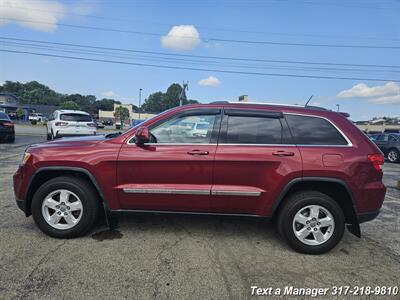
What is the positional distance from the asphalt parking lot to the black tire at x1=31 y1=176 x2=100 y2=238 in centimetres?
11

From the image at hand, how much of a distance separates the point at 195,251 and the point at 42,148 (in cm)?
226

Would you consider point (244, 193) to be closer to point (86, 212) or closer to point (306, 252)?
point (306, 252)

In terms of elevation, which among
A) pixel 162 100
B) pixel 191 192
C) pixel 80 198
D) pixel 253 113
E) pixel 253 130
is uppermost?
pixel 162 100

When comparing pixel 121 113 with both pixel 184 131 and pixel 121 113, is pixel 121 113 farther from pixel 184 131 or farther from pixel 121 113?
pixel 184 131

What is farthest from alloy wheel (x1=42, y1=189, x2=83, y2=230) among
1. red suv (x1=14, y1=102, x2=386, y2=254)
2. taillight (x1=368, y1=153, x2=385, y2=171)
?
taillight (x1=368, y1=153, x2=385, y2=171)

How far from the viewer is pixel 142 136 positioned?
11.1ft

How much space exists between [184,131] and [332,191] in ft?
6.47

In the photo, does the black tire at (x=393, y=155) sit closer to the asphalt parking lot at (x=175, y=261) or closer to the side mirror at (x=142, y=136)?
the asphalt parking lot at (x=175, y=261)

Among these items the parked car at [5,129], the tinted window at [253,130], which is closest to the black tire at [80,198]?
the tinted window at [253,130]

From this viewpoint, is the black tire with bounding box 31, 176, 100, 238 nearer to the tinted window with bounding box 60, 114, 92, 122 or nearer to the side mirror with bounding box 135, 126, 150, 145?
the side mirror with bounding box 135, 126, 150, 145

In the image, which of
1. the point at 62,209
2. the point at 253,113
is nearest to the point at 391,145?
the point at 253,113

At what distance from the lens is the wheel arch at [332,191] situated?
341 cm

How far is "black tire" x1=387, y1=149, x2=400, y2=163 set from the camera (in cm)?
1456

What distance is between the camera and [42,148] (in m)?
3.63
